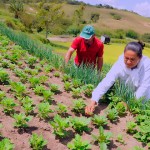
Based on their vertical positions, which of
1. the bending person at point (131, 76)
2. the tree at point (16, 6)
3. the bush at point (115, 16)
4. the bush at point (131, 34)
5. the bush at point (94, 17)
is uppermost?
the bush at point (115, 16)

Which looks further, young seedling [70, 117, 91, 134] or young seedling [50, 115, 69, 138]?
young seedling [70, 117, 91, 134]

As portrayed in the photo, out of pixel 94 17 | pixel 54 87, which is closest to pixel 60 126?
pixel 54 87

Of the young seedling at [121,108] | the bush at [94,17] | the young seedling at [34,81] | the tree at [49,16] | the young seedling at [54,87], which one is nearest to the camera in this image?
the young seedling at [121,108]

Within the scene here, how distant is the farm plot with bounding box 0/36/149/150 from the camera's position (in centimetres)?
313

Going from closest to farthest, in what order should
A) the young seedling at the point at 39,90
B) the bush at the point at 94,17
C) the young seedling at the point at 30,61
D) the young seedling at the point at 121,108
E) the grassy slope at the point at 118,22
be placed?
1. the young seedling at the point at 121,108
2. the young seedling at the point at 39,90
3. the young seedling at the point at 30,61
4. the grassy slope at the point at 118,22
5. the bush at the point at 94,17

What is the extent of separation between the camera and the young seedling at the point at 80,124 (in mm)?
3361

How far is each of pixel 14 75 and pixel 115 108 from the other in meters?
1.94

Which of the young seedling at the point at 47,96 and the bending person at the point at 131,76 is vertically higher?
the bending person at the point at 131,76

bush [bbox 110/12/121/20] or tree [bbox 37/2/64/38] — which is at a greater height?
bush [bbox 110/12/121/20]

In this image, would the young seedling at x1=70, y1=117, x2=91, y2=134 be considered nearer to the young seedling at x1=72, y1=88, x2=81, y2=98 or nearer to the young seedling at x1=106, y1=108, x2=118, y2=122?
the young seedling at x1=106, y1=108, x2=118, y2=122

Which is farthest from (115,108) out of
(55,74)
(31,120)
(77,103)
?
(55,74)

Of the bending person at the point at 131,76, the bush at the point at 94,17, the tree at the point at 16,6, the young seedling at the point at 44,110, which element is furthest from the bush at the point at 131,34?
the young seedling at the point at 44,110

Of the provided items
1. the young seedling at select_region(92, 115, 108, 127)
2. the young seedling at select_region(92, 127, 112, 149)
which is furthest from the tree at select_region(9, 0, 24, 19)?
the young seedling at select_region(92, 127, 112, 149)

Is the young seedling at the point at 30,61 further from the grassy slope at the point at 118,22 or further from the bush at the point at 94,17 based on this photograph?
the bush at the point at 94,17
